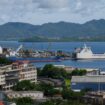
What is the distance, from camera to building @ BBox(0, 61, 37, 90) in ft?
71.8

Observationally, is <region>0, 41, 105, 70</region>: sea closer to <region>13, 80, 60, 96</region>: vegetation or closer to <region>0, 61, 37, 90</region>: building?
<region>0, 61, 37, 90</region>: building

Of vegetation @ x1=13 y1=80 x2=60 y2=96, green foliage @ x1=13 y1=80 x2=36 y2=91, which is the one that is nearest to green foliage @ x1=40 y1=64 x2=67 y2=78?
vegetation @ x1=13 y1=80 x2=60 y2=96

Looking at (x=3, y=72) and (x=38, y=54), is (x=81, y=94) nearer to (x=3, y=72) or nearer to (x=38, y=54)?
(x=3, y=72)

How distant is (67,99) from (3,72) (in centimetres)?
635

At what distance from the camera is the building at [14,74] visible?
2189cm

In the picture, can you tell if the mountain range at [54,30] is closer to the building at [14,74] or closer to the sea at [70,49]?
the sea at [70,49]

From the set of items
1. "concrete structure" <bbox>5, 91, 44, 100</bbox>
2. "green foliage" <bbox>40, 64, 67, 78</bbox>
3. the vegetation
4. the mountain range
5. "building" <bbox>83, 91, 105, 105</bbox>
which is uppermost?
the mountain range

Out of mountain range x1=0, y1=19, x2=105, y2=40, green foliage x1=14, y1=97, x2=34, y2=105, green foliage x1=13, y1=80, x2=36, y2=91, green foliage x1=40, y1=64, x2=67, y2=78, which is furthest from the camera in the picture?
mountain range x1=0, y1=19, x2=105, y2=40

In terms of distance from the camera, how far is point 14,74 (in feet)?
75.2

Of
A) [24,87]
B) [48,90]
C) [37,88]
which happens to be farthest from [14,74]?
[48,90]

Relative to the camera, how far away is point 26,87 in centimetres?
1956

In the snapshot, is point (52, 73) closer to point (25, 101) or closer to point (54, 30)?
point (25, 101)

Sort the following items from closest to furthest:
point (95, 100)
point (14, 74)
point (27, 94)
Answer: point (95, 100), point (27, 94), point (14, 74)

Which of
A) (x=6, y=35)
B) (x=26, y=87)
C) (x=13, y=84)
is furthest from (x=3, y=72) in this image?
(x=6, y=35)
